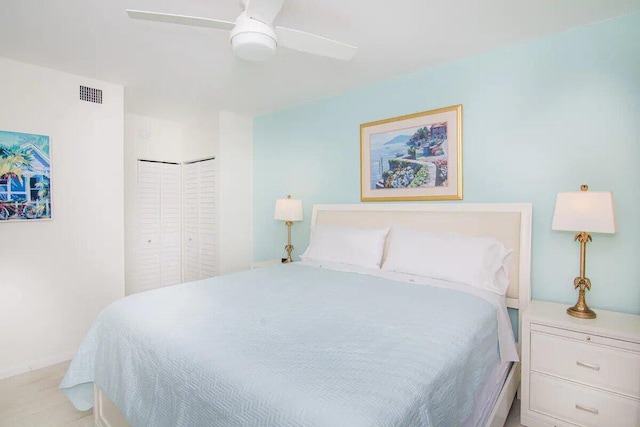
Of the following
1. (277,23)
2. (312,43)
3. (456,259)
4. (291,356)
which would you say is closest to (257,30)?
(312,43)

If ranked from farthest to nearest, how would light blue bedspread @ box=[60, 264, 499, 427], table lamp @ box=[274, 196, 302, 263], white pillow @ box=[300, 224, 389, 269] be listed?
table lamp @ box=[274, 196, 302, 263]
white pillow @ box=[300, 224, 389, 269]
light blue bedspread @ box=[60, 264, 499, 427]

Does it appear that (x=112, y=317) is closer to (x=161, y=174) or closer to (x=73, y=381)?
(x=73, y=381)

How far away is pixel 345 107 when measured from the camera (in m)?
3.34

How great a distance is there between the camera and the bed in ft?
3.35

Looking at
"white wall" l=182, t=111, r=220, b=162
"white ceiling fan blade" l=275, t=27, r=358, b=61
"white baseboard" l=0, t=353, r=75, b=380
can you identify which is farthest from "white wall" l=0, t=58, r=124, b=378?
"white ceiling fan blade" l=275, t=27, r=358, b=61

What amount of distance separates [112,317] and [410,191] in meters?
2.33

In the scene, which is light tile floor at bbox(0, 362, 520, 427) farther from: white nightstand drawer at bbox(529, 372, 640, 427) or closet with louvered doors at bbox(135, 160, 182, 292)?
closet with louvered doors at bbox(135, 160, 182, 292)

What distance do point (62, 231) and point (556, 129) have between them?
3887 millimetres

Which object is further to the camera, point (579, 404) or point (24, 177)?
point (24, 177)

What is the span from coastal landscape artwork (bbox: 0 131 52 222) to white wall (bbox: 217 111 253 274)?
5.39 ft

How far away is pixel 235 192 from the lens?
4105 mm

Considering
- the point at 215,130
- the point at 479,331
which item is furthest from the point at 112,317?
the point at 215,130

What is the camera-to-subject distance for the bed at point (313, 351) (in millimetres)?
1022

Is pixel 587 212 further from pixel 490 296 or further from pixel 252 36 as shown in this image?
pixel 252 36
